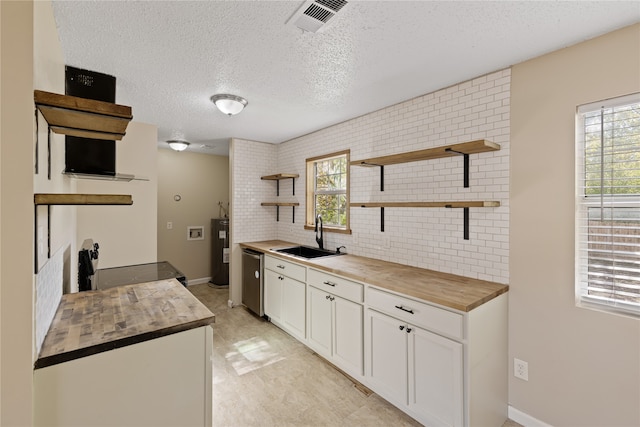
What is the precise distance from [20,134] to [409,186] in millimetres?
2588

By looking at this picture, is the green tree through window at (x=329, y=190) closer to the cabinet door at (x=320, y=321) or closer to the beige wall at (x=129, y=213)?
the cabinet door at (x=320, y=321)

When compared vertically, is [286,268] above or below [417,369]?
above

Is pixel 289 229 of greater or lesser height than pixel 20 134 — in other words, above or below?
below

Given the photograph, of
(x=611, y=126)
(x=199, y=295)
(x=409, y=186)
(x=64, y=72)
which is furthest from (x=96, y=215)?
(x=611, y=126)

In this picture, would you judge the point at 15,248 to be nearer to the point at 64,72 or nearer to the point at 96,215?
the point at 64,72

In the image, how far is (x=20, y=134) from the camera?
102 centimetres

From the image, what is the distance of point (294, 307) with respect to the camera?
3.25 metres

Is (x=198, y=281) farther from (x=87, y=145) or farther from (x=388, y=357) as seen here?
(x=388, y=357)

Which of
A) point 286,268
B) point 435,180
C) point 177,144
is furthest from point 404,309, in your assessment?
point 177,144

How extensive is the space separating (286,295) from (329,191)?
1389 millimetres

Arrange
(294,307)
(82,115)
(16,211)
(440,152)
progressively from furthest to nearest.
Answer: (294,307) < (440,152) < (82,115) < (16,211)

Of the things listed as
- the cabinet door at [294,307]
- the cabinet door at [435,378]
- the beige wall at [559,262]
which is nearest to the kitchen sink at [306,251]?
the cabinet door at [294,307]

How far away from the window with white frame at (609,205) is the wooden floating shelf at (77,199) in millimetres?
2511

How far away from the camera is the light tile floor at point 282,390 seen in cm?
212
